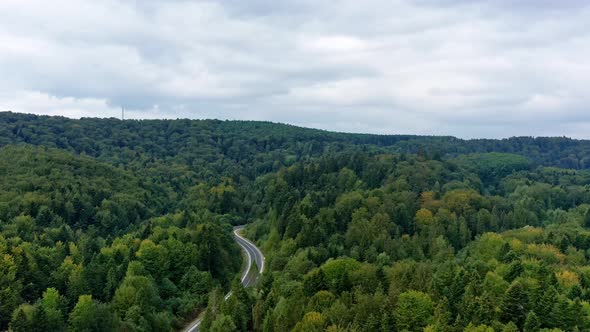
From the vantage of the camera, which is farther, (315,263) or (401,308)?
(315,263)

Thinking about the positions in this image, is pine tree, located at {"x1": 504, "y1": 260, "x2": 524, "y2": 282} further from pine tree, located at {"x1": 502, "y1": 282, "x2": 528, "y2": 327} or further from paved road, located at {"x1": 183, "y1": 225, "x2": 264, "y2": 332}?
paved road, located at {"x1": 183, "y1": 225, "x2": 264, "y2": 332}

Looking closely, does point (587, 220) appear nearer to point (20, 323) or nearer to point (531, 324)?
point (531, 324)

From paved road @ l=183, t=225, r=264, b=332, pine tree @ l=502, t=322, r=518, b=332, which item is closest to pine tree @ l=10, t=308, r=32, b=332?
paved road @ l=183, t=225, r=264, b=332

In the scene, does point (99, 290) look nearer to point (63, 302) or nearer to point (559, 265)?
point (63, 302)

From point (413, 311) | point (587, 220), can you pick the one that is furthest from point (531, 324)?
point (587, 220)

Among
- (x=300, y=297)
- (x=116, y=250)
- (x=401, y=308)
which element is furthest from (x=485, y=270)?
(x=116, y=250)

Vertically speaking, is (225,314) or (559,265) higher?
(559,265)
